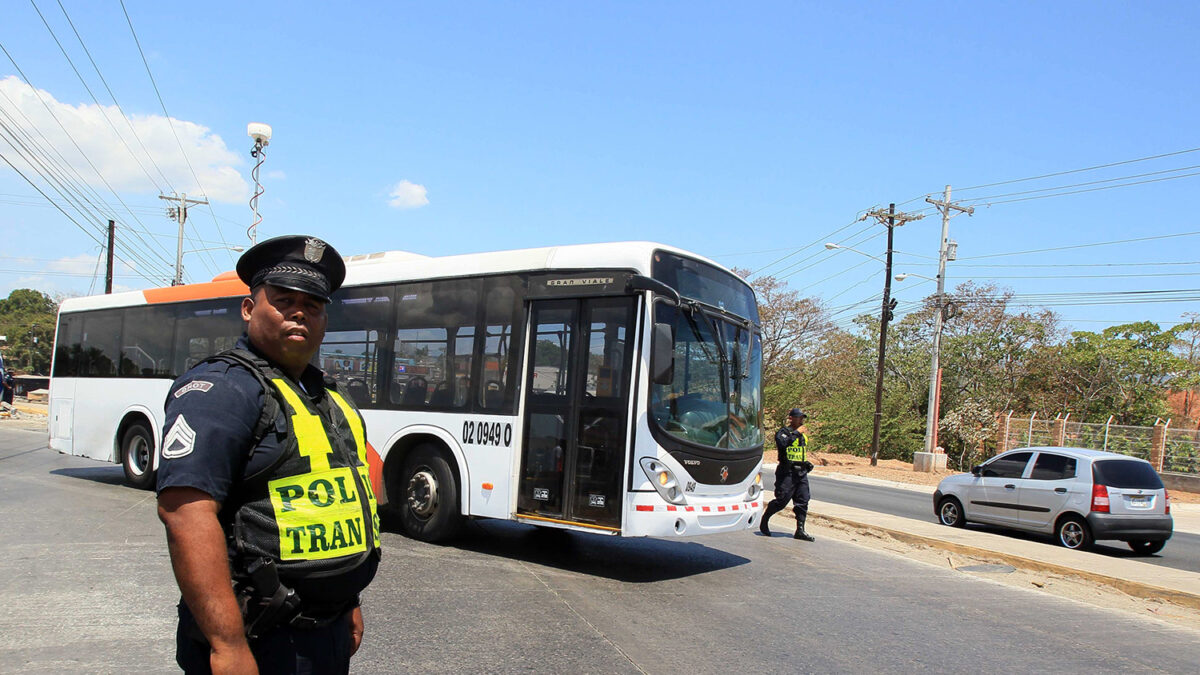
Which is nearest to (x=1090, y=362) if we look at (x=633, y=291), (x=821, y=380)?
(x=821, y=380)

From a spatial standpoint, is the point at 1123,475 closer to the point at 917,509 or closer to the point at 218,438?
the point at 917,509

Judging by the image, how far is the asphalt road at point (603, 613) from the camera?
5.53 meters

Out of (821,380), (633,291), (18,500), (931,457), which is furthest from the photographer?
(821,380)

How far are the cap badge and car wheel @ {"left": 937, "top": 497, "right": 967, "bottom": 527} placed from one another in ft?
49.9

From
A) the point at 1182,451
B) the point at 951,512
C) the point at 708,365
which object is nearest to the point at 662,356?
the point at 708,365

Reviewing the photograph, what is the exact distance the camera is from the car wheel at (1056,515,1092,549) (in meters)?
13.1

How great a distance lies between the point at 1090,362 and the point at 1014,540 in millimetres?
28313

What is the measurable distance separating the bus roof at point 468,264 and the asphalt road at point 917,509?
9.43 metres

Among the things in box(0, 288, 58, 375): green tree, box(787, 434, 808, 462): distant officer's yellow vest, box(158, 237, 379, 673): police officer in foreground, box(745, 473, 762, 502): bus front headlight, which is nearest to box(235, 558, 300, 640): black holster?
box(158, 237, 379, 673): police officer in foreground

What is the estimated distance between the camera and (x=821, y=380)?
49.3 m

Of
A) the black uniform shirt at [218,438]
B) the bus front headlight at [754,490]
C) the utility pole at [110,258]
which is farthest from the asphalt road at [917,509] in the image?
the utility pole at [110,258]

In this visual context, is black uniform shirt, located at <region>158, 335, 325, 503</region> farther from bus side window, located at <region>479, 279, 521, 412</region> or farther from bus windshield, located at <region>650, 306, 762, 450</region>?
bus side window, located at <region>479, 279, 521, 412</region>

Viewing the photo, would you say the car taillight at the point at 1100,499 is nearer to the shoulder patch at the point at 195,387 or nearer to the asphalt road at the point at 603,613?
the asphalt road at the point at 603,613

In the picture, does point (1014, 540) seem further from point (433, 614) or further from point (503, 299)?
point (433, 614)
